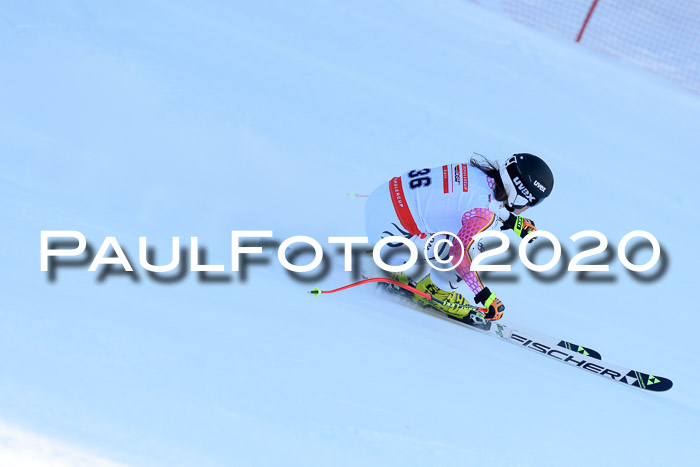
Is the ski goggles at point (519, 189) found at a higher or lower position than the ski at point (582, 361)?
higher

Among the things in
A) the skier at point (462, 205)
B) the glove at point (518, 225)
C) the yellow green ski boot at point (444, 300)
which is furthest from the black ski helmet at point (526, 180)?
the yellow green ski boot at point (444, 300)

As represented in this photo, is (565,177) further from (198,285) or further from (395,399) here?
(198,285)

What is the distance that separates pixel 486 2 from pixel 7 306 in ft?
16.5

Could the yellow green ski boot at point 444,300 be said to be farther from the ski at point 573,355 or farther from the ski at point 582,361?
the ski at point 582,361

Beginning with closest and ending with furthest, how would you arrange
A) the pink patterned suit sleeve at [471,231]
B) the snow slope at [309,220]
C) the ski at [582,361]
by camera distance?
the snow slope at [309,220] < the pink patterned suit sleeve at [471,231] < the ski at [582,361]

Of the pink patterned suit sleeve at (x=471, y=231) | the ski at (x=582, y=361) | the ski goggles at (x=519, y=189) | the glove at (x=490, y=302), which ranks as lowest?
the ski at (x=582, y=361)

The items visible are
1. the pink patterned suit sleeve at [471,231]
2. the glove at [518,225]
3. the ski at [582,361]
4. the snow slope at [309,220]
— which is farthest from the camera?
the ski at [582,361]

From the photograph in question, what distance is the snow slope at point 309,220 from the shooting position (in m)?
3.13

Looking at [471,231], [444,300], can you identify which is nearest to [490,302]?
[471,231]

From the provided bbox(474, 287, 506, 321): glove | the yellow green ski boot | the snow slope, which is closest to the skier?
bbox(474, 287, 506, 321): glove

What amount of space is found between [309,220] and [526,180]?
167 centimetres

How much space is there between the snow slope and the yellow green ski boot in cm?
10

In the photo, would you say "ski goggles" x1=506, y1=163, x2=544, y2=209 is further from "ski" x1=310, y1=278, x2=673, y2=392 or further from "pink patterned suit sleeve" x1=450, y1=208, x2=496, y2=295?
"ski" x1=310, y1=278, x2=673, y2=392

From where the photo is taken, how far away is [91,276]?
3.53m
